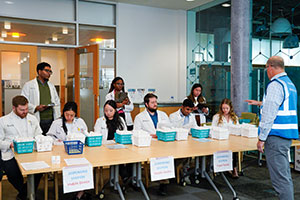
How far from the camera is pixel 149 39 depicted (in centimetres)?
731

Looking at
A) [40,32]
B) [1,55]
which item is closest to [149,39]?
[40,32]

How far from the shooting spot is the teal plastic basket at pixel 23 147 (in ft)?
9.55

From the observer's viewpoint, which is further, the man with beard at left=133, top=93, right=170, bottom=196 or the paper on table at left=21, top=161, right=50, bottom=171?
the man with beard at left=133, top=93, right=170, bottom=196

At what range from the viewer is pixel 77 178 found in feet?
8.29

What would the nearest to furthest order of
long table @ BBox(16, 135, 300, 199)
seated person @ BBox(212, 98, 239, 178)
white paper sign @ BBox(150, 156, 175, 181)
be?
long table @ BBox(16, 135, 300, 199)
white paper sign @ BBox(150, 156, 175, 181)
seated person @ BBox(212, 98, 239, 178)

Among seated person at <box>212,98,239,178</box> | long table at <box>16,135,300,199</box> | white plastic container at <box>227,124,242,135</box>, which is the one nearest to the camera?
long table at <box>16,135,300,199</box>

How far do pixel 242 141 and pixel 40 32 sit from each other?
4593 millimetres

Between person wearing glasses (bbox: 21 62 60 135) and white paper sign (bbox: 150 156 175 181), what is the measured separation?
240cm

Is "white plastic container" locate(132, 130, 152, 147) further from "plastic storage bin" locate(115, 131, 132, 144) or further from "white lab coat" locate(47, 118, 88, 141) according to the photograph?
"white lab coat" locate(47, 118, 88, 141)

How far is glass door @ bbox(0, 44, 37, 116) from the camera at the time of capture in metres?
5.92

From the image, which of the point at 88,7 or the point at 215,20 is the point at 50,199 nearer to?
the point at 88,7

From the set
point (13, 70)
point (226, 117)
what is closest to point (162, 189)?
point (226, 117)

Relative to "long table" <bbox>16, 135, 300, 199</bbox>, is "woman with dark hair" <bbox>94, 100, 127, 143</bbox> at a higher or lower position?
higher

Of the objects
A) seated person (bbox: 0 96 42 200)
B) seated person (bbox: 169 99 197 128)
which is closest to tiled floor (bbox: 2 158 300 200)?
seated person (bbox: 0 96 42 200)
